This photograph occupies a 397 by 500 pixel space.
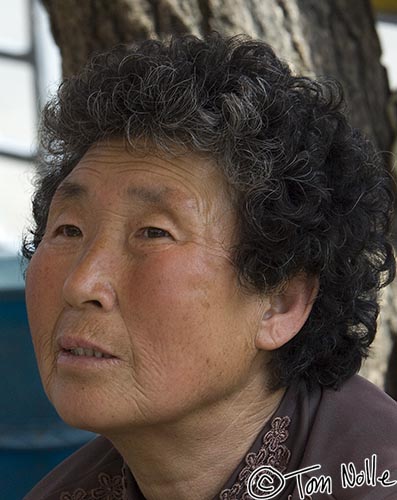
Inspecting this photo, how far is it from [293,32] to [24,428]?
1.73 meters

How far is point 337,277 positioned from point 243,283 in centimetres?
25

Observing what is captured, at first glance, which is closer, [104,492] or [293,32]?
[104,492]

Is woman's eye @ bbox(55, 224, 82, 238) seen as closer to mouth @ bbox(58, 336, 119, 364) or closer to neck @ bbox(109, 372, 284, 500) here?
mouth @ bbox(58, 336, 119, 364)

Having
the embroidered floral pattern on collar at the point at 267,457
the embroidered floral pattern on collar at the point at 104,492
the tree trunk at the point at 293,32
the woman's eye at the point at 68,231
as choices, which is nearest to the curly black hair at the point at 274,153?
the embroidered floral pattern on collar at the point at 267,457

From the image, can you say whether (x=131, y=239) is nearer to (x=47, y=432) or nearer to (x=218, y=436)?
(x=218, y=436)

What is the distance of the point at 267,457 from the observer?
2178 mm

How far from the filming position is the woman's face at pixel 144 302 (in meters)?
2.01

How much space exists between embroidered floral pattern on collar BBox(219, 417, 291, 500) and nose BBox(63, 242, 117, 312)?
475 mm

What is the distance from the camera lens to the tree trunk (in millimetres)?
3346

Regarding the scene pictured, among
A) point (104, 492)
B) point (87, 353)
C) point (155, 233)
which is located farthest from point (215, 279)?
point (104, 492)

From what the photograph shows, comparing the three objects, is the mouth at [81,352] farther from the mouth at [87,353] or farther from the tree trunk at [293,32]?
the tree trunk at [293,32]

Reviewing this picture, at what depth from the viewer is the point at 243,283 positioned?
2096mm

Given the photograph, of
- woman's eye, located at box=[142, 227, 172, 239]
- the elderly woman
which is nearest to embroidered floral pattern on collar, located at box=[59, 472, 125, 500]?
the elderly woman

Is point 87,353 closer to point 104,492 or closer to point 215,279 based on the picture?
point 215,279
